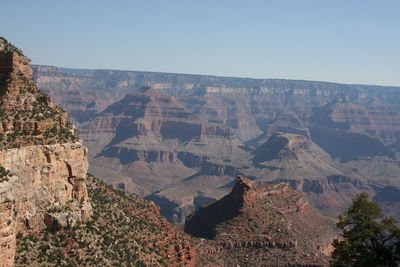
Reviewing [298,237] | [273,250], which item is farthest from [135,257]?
[298,237]

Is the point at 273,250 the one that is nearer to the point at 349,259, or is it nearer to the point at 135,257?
the point at 135,257

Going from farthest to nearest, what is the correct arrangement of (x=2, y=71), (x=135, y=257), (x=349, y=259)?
1. (x=135, y=257)
2. (x=2, y=71)
3. (x=349, y=259)

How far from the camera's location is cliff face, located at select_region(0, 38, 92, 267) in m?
32.5

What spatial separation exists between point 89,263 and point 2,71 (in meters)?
16.0

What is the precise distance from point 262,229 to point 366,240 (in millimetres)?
44933

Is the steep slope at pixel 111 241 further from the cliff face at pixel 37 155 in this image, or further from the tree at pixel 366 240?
the tree at pixel 366 240

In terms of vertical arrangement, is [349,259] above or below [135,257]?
above

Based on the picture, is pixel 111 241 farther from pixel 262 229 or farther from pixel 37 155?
pixel 262 229

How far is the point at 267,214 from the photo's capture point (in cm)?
8138

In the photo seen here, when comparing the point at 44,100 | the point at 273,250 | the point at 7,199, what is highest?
the point at 44,100

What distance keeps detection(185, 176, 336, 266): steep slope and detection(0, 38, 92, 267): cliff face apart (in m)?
24.2

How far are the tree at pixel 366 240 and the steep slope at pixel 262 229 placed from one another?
26.4 metres

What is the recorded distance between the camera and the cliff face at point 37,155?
32.5m

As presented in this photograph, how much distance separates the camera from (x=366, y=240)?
32219mm
